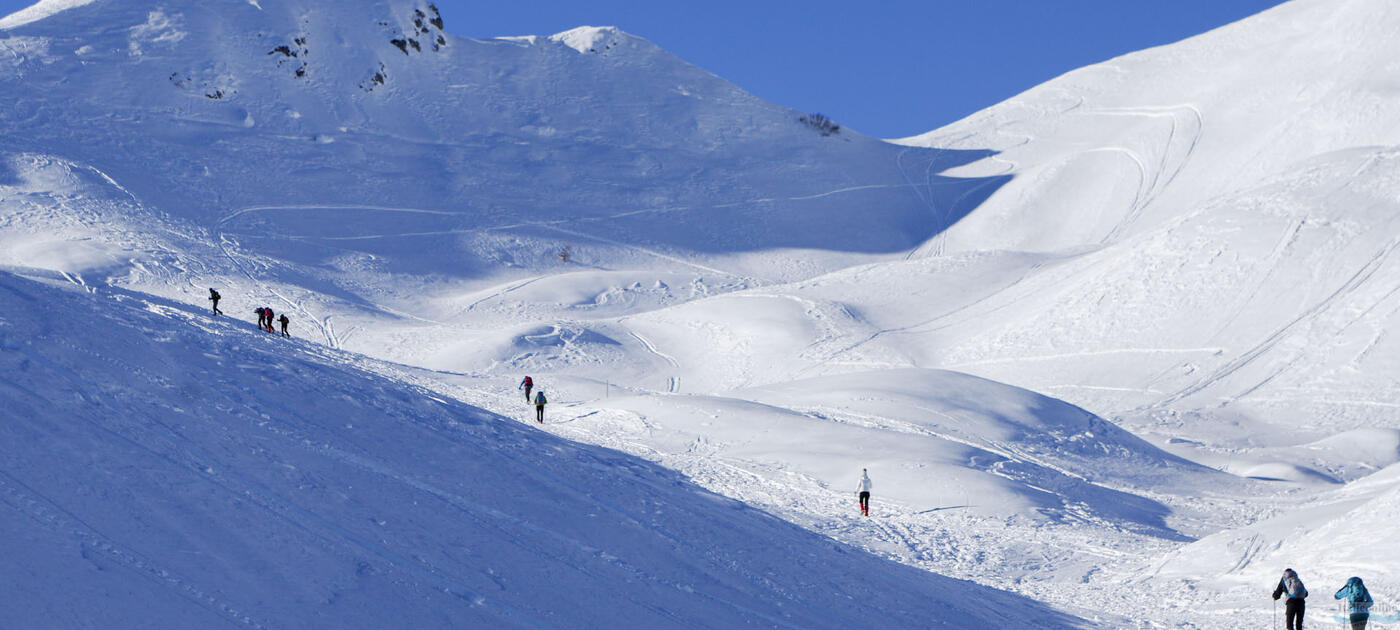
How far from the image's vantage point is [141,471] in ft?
29.6

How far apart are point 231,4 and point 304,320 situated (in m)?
35.8

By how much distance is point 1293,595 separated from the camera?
11.8 metres

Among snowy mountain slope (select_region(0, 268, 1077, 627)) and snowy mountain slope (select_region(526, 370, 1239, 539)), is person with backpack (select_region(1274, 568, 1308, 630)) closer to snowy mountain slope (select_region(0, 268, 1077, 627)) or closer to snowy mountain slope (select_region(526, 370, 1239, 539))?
snowy mountain slope (select_region(0, 268, 1077, 627))

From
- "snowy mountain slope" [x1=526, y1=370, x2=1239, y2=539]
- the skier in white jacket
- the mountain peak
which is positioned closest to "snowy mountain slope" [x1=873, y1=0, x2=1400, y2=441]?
"snowy mountain slope" [x1=526, y1=370, x2=1239, y2=539]

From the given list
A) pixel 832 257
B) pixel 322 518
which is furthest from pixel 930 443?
pixel 832 257

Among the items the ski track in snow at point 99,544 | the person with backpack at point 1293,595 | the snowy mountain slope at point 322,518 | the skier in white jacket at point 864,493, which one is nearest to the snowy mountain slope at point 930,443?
the skier in white jacket at point 864,493

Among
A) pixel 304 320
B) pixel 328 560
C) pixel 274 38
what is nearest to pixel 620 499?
pixel 328 560

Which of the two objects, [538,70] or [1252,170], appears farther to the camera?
[538,70]

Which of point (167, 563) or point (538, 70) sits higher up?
point (538, 70)

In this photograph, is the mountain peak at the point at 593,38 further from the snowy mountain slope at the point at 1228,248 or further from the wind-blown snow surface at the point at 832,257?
the snowy mountain slope at the point at 1228,248

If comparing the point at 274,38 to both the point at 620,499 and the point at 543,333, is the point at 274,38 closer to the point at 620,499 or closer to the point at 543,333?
the point at 543,333

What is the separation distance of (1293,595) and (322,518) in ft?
29.5

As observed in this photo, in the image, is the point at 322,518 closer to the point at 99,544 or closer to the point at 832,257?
the point at 99,544

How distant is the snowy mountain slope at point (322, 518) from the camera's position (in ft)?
25.7
